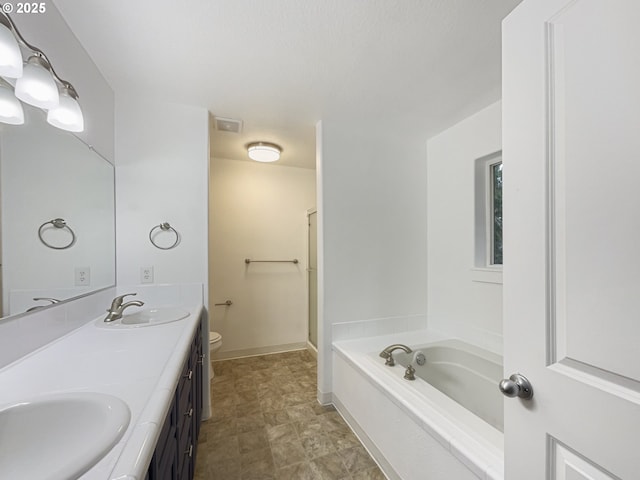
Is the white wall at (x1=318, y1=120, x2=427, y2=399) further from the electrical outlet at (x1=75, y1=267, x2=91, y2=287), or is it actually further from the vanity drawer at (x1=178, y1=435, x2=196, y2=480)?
the electrical outlet at (x1=75, y1=267, x2=91, y2=287)

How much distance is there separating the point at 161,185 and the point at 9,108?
92cm

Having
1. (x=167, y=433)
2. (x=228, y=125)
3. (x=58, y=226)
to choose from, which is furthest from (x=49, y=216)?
(x=228, y=125)

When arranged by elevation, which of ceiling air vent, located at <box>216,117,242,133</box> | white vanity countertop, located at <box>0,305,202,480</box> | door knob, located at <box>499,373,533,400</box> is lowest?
white vanity countertop, located at <box>0,305,202,480</box>

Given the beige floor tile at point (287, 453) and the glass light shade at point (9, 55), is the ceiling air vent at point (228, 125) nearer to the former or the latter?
the glass light shade at point (9, 55)

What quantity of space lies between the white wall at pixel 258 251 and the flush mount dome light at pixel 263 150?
48cm

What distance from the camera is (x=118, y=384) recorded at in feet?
2.53

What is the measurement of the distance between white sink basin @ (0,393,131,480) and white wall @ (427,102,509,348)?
218cm

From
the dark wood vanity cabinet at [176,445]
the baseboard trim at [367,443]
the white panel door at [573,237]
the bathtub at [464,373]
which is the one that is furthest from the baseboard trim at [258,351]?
the white panel door at [573,237]

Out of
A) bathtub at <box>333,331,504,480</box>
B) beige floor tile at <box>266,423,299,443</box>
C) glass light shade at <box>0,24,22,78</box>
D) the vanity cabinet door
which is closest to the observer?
the vanity cabinet door

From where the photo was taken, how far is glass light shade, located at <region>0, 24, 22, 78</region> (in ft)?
2.77

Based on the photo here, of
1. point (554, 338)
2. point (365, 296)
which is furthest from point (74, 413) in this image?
point (365, 296)

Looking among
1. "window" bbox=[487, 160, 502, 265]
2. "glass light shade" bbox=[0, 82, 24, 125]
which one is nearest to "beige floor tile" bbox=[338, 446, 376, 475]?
"window" bbox=[487, 160, 502, 265]

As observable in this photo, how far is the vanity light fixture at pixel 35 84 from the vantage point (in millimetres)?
863

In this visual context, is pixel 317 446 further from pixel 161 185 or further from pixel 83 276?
pixel 161 185
